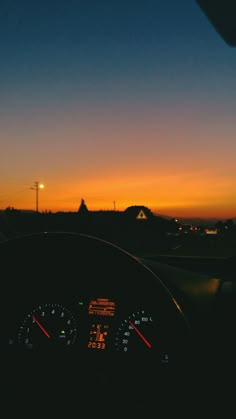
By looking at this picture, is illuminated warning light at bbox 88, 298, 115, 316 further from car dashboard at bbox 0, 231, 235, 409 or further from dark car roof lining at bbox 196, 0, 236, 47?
dark car roof lining at bbox 196, 0, 236, 47

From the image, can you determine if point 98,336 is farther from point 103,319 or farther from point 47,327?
point 47,327

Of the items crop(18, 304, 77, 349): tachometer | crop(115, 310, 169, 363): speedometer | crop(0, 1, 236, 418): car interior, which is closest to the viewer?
crop(0, 1, 236, 418): car interior

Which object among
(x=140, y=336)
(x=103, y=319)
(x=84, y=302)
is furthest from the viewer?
(x=84, y=302)

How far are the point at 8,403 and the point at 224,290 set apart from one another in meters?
1.36

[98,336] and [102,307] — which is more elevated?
[102,307]

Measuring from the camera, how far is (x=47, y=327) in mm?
3520

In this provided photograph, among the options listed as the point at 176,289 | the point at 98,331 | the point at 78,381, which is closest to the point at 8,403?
the point at 78,381

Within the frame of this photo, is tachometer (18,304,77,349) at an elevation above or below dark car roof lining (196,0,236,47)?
below

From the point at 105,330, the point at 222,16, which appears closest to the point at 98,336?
the point at 105,330

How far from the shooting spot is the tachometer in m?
3.43

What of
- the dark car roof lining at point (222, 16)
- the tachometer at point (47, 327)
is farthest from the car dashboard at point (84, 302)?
the dark car roof lining at point (222, 16)

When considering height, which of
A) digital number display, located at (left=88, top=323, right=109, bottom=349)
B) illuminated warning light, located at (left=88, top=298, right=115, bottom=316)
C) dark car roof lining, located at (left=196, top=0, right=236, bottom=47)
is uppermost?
dark car roof lining, located at (left=196, top=0, right=236, bottom=47)

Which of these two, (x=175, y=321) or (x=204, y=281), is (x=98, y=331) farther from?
(x=204, y=281)

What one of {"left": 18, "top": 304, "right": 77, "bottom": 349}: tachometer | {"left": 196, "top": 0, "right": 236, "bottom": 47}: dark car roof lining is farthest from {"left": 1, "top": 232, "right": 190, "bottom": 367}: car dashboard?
{"left": 196, "top": 0, "right": 236, "bottom": 47}: dark car roof lining
